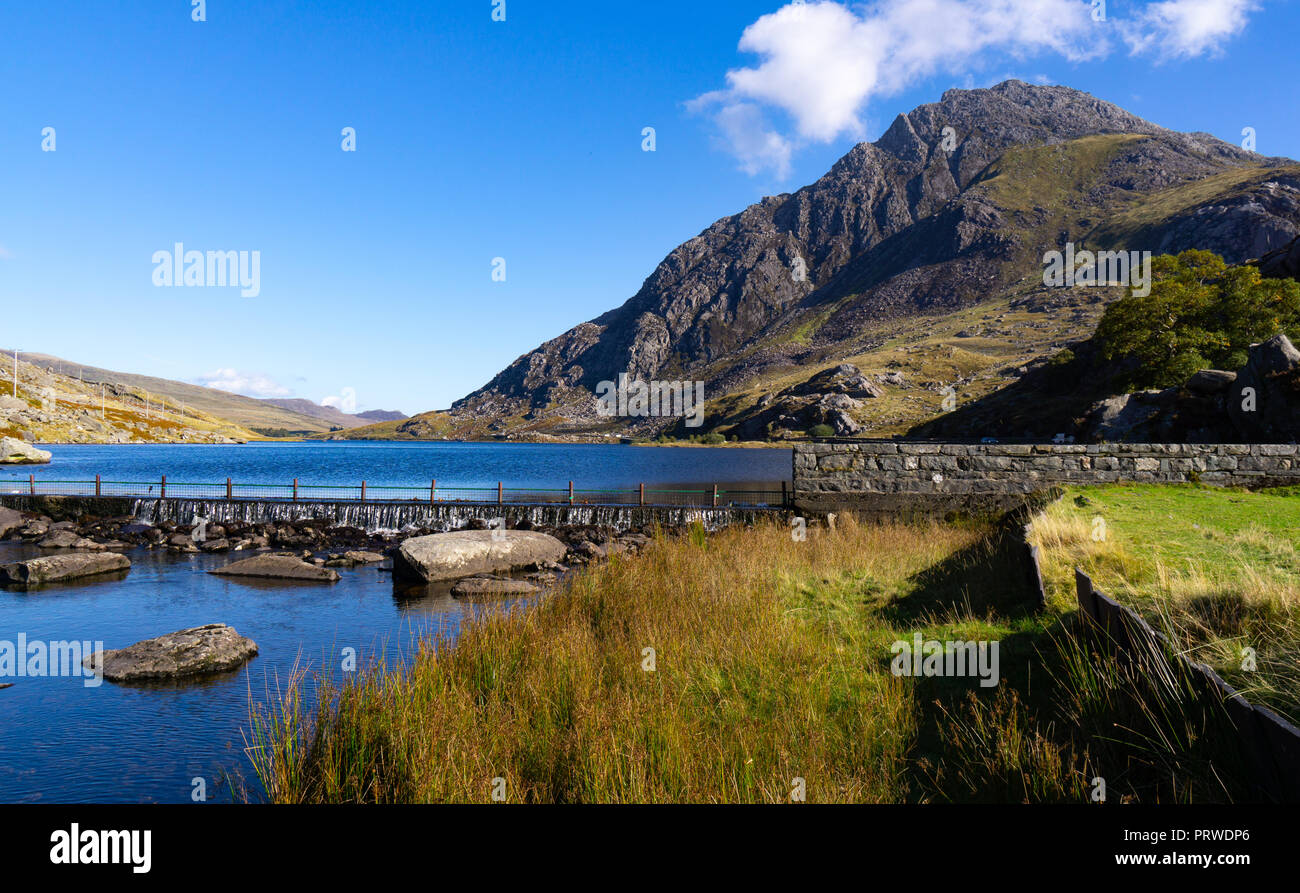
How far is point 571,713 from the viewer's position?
600cm

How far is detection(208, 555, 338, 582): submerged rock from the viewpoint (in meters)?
18.9


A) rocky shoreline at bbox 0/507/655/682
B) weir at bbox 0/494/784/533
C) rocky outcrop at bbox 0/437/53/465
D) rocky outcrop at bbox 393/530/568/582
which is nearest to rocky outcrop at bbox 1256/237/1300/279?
weir at bbox 0/494/784/533

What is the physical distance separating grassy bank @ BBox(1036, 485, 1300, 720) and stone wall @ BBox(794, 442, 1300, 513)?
0.88 m

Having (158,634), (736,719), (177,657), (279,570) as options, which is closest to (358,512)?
(279,570)

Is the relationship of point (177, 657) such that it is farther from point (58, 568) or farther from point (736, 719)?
A: point (58, 568)

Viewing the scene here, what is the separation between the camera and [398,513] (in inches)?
1166

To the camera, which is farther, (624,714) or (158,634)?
(158,634)

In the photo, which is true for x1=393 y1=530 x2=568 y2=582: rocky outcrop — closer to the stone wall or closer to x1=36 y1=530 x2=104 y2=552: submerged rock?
the stone wall

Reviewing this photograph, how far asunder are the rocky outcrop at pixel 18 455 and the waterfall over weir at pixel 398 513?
63.6m

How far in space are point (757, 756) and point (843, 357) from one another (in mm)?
195084

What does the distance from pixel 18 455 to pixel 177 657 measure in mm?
91433

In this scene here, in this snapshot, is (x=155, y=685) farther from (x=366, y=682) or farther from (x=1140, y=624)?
(x=1140, y=624)
